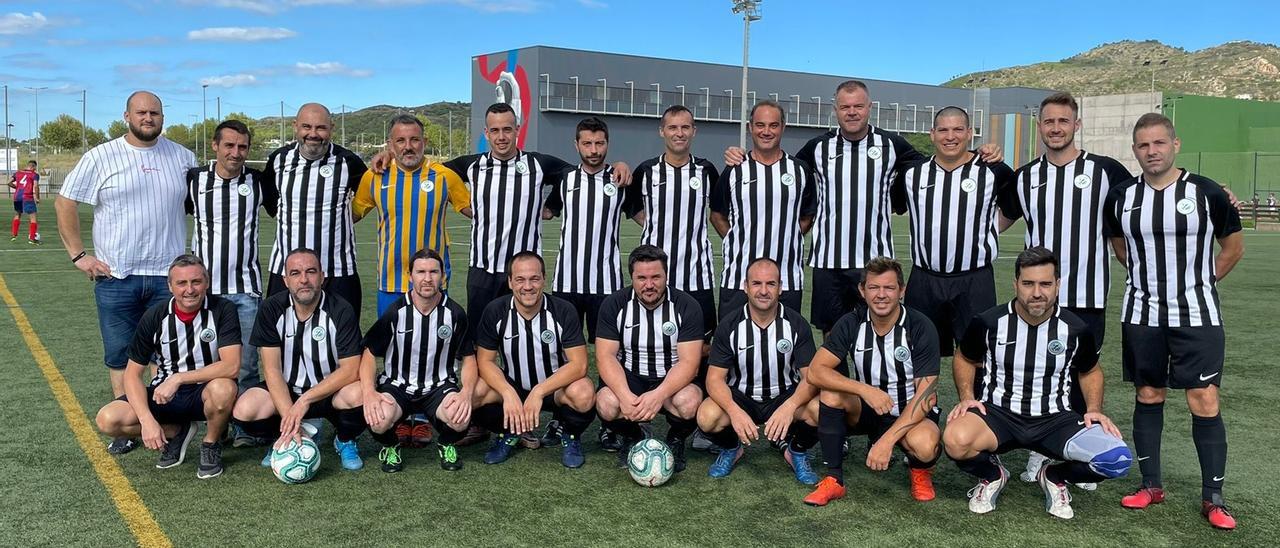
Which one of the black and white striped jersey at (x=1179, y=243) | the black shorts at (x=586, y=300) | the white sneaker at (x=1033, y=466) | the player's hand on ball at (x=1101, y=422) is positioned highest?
the black and white striped jersey at (x=1179, y=243)

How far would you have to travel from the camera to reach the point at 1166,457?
15.9 feet

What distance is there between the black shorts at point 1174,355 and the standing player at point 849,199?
50.3 inches

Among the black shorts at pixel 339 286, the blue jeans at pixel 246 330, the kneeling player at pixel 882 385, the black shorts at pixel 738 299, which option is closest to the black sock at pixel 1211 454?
the kneeling player at pixel 882 385

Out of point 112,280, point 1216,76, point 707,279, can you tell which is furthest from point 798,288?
point 1216,76

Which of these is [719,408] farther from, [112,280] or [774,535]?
[112,280]

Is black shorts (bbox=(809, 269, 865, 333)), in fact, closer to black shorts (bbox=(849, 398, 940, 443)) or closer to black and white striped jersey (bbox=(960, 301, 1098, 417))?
black shorts (bbox=(849, 398, 940, 443))

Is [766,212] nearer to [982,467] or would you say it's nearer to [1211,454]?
[982,467]

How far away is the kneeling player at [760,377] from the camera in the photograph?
4.37 metres

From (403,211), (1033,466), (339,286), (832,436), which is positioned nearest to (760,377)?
(832,436)

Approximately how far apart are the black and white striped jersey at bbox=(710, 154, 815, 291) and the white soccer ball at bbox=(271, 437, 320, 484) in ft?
7.08

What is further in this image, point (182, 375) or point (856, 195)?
point (856, 195)

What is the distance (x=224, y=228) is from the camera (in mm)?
5074

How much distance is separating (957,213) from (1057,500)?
142 centimetres

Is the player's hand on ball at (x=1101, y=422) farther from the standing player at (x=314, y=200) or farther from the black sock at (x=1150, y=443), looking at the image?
the standing player at (x=314, y=200)
